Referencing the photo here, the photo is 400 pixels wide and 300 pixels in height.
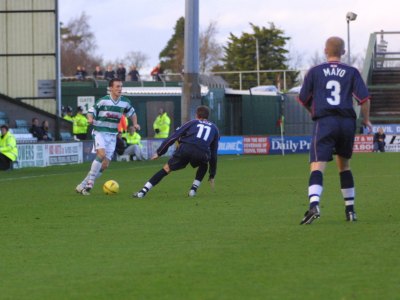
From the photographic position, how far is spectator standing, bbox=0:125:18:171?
3084 cm

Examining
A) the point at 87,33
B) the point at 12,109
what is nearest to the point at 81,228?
the point at 12,109

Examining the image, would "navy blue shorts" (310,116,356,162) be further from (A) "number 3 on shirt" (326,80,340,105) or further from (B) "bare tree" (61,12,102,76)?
(B) "bare tree" (61,12,102,76)

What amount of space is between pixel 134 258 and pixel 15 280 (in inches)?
53.1

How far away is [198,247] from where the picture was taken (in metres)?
10.3

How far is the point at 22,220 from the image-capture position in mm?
13789

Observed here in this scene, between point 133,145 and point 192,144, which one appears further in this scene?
point 133,145

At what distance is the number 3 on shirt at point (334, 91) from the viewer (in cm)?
1207

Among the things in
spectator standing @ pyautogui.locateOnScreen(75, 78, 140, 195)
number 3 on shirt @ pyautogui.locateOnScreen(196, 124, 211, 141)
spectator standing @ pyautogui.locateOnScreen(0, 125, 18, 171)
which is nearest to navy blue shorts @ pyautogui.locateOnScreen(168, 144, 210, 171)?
number 3 on shirt @ pyautogui.locateOnScreen(196, 124, 211, 141)

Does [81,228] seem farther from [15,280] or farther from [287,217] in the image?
[15,280]

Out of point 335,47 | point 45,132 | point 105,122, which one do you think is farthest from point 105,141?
point 45,132

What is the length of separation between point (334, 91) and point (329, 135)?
1.52 feet

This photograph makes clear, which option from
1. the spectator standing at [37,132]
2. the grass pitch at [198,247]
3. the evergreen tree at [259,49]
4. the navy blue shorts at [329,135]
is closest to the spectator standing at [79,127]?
the spectator standing at [37,132]

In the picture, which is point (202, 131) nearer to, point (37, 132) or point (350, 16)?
point (37, 132)

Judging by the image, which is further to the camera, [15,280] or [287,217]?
[287,217]
